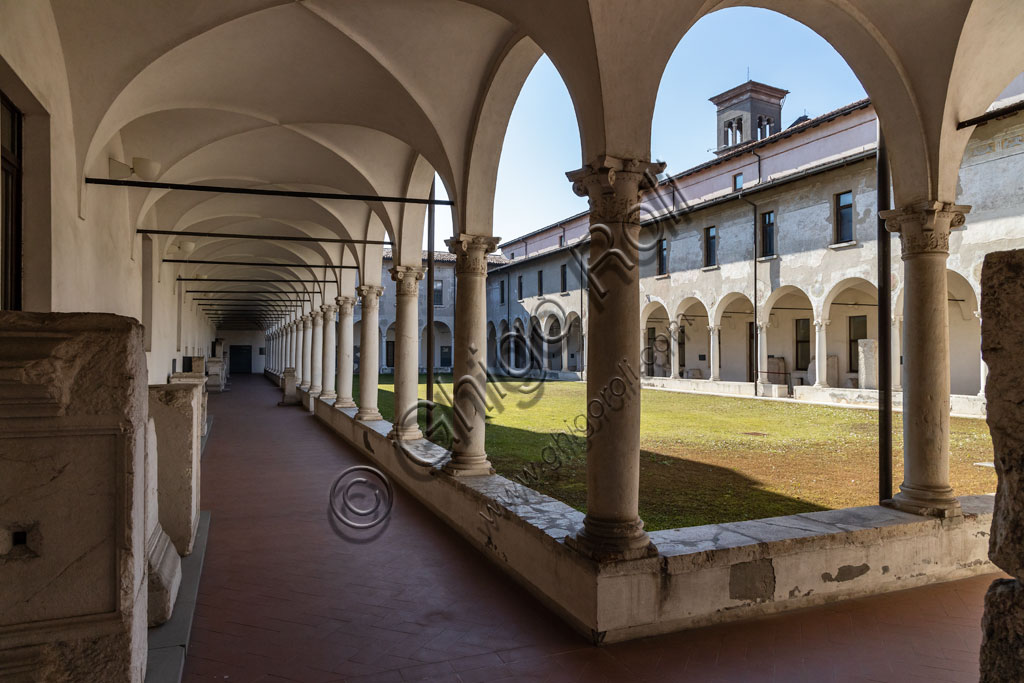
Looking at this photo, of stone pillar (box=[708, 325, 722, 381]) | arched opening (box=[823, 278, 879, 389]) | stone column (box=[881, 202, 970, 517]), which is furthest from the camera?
stone pillar (box=[708, 325, 722, 381])

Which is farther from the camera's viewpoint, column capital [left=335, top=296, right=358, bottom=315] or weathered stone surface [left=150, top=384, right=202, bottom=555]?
column capital [left=335, top=296, right=358, bottom=315]

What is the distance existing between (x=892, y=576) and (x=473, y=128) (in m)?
5.59

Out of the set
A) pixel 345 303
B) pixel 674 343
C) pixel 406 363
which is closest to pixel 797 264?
pixel 674 343

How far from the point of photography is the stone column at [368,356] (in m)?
11.7

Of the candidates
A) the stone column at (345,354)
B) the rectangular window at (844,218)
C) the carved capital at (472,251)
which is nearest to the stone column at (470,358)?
the carved capital at (472,251)

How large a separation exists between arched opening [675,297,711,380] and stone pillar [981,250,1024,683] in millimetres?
28258

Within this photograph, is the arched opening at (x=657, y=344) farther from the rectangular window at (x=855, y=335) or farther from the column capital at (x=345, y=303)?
the column capital at (x=345, y=303)

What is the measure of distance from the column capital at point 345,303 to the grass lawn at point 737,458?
2.92m

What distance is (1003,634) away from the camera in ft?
4.43

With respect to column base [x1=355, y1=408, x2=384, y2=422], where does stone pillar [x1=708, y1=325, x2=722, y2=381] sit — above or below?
above

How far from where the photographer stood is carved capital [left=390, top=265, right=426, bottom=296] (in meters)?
9.42

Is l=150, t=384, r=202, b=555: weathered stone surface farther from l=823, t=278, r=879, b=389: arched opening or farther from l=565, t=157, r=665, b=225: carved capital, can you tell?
l=823, t=278, r=879, b=389: arched opening

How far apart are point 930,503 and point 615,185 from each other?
3814 mm

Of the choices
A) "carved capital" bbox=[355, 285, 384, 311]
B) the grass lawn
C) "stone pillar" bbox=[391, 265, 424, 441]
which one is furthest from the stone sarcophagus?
"carved capital" bbox=[355, 285, 384, 311]
